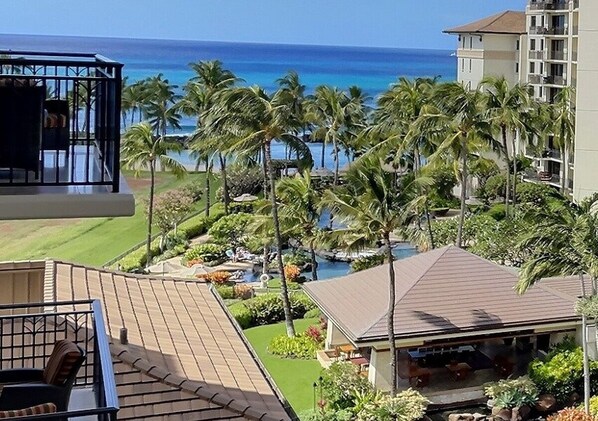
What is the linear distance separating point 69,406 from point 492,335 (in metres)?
16.5

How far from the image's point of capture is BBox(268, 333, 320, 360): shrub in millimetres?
24409

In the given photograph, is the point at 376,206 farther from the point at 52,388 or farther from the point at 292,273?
the point at 52,388

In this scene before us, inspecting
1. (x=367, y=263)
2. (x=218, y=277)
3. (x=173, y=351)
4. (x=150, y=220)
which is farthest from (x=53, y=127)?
(x=150, y=220)

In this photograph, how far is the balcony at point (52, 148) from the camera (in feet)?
23.5

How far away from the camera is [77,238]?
48.4 meters

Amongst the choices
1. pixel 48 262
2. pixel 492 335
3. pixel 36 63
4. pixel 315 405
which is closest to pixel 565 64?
pixel 492 335

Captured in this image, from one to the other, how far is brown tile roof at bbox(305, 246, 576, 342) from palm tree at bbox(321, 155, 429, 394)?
26.4 inches

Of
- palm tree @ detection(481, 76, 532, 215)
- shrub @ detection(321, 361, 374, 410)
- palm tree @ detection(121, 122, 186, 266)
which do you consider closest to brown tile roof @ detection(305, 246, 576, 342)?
shrub @ detection(321, 361, 374, 410)

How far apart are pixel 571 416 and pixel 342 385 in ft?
17.0

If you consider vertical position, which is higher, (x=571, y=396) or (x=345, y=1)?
(x=345, y=1)

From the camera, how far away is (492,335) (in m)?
22.0

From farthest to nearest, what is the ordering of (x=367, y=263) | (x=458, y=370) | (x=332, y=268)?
(x=332, y=268) → (x=367, y=263) → (x=458, y=370)

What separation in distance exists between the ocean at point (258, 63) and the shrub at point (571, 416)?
364 ft

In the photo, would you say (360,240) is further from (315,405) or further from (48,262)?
(48,262)
